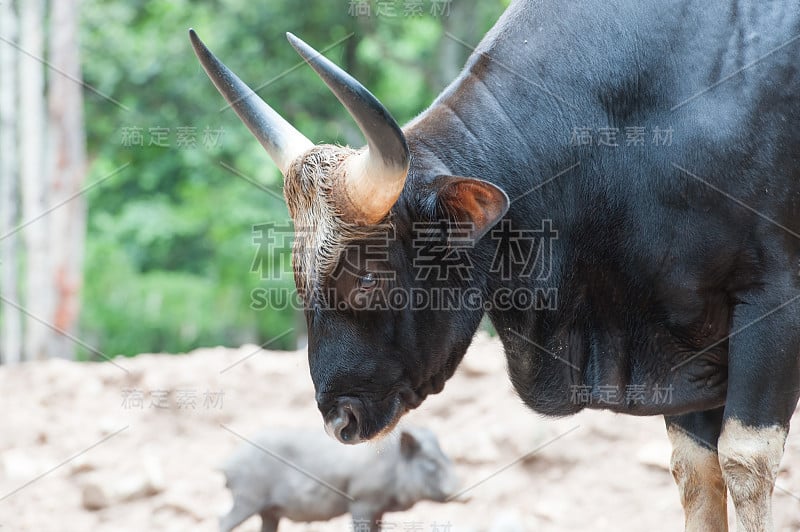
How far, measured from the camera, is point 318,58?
10.7 ft

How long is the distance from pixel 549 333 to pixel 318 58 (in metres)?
1.57

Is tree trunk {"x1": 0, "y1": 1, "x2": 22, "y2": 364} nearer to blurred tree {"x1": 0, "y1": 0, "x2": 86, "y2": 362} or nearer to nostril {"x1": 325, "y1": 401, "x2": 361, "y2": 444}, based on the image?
blurred tree {"x1": 0, "y1": 0, "x2": 86, "y2": 362}

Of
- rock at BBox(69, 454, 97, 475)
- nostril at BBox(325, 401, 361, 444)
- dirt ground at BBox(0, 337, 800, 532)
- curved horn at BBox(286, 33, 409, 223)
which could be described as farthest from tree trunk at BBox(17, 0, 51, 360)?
curved horn at BBox(286, 33, 409, 223)

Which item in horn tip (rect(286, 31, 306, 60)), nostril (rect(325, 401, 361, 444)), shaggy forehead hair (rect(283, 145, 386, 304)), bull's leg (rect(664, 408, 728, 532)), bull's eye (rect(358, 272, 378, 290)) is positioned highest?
horn tip (rect(286, 31, 306, 60))

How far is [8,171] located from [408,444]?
998 centimetres

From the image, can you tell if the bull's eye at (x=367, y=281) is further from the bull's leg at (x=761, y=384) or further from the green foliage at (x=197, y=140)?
the green foliage at (x=197, y=140)

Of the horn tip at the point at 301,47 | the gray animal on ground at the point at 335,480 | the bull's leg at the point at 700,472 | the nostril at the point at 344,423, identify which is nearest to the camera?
the horn tip at the point at 301,47

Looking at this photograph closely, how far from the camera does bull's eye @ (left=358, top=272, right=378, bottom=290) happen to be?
3.63m

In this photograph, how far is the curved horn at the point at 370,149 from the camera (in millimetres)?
3219

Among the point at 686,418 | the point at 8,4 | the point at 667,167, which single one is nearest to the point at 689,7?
the point at 667,167

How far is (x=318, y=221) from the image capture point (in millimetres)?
3656

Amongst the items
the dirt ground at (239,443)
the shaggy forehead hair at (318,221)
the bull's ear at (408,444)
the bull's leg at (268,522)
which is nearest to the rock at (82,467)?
the dirt ground at (239,443)

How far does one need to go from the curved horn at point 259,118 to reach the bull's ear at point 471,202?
585mm

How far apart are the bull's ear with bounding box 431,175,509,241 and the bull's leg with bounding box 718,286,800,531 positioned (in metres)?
1.06
